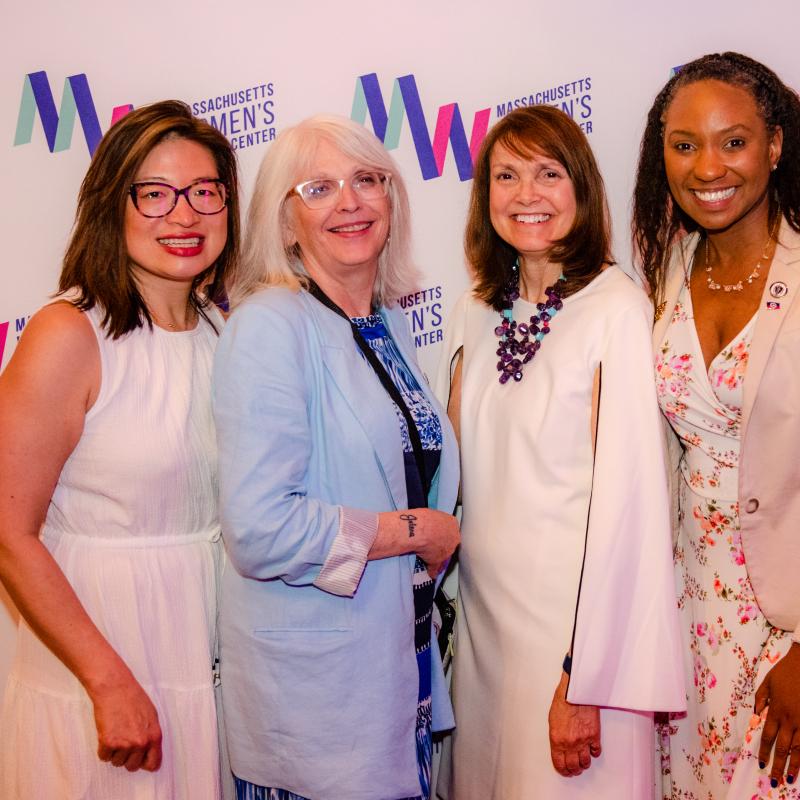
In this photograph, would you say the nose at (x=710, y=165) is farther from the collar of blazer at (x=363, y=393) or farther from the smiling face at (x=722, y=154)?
the collar of blazer at (x=363, y=393)

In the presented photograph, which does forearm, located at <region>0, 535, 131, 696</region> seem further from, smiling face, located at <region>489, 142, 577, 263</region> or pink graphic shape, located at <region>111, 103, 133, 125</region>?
pink graphic shape, located at <region>111, 103, 133, 125</region>

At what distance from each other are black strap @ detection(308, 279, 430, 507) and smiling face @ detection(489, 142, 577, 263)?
0.45 m

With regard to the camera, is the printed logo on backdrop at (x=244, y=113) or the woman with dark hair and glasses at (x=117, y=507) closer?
the woman with dark hair and glasses at (x=117, y=507)

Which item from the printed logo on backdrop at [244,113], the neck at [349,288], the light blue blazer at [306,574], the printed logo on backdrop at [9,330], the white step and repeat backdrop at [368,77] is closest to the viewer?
the light blue blazer at [306,574]

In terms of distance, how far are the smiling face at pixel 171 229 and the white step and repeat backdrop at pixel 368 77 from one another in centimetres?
73

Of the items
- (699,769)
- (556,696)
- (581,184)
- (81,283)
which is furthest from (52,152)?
(699,769)

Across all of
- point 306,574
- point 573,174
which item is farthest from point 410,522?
point 573,174

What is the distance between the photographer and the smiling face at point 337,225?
80.0 inches

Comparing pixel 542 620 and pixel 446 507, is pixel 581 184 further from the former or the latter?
pixel 542 620

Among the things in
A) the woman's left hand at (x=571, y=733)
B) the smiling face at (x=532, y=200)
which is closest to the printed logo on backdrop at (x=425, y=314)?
the smiling face at (x=532, y=200)

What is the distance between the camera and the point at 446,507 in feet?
6.92

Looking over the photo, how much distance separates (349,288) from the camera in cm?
213

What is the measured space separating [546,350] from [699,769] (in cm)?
106

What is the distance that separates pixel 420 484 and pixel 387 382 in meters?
0.24
